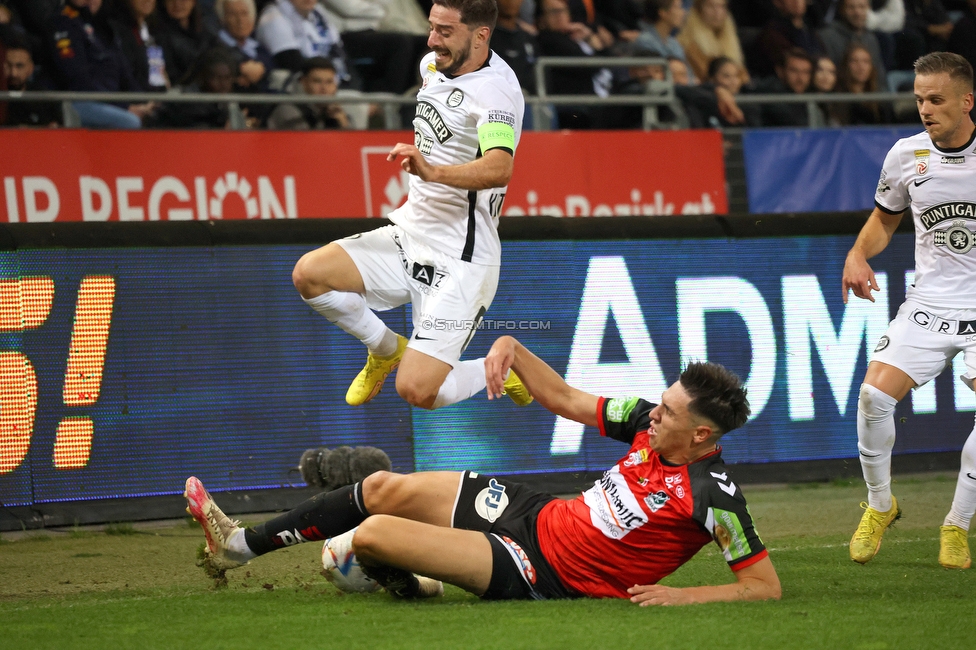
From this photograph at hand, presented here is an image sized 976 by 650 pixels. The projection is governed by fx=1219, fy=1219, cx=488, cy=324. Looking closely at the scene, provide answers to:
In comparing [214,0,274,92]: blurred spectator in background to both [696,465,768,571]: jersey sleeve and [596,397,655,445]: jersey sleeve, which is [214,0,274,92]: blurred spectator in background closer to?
[596,397,655,445]: jersey sleeve

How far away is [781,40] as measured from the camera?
42.4ft

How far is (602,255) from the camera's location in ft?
27.3

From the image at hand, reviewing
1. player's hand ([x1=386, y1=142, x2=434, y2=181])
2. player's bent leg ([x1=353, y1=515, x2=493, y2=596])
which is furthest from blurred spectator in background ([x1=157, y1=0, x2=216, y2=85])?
player's bent leg ([x1=353, y1=515, x2=493, y2=596])

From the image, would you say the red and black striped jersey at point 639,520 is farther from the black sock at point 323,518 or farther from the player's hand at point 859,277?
the player's hand at point 859,277

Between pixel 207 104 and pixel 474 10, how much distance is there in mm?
4725

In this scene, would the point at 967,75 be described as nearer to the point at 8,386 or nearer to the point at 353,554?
the point at 353,554

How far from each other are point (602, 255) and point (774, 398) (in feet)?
5.28

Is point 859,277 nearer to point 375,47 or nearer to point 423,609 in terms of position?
point 423,609

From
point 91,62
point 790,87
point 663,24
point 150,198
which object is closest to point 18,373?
point 150,198

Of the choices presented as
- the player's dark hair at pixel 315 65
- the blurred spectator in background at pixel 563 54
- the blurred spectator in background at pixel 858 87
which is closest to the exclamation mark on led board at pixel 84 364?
the player's dark hair at pixel 315 65

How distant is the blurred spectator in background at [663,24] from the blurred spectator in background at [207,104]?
4346mm

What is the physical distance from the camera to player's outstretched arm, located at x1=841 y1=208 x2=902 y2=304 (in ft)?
19.2

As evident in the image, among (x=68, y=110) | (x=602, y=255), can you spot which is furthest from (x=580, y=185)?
(x=68, y=110)

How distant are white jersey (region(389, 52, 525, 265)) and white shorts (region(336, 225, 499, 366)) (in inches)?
2.7
